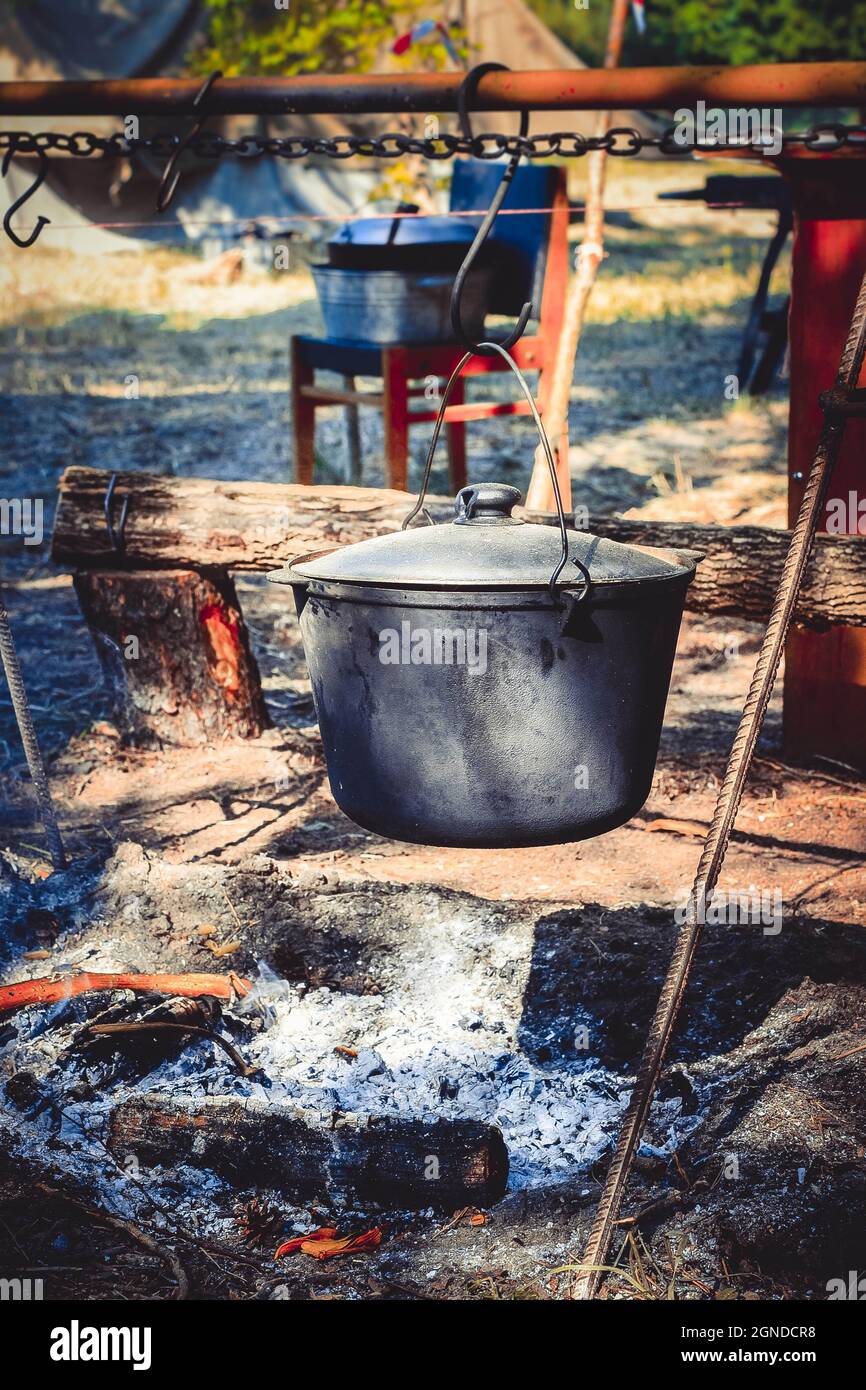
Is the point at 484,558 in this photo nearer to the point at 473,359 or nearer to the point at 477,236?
the point at 477,236

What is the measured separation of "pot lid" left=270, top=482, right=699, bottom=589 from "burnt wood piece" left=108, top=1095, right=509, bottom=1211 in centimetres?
108

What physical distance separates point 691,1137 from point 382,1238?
0.65 m

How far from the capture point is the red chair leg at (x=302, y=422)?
19.3 ft

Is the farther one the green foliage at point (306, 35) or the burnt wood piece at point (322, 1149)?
the green foliage at point (306, 35)

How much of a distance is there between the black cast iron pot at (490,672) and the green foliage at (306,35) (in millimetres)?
10807

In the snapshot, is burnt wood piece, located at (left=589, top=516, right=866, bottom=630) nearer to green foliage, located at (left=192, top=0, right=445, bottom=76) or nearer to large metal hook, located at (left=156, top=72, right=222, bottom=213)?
large metal hook, located at (left=156, top=72, right=222, bottom=213)

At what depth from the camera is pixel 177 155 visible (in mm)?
2732
